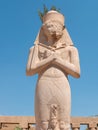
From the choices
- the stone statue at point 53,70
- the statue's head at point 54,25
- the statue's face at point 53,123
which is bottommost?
the statue's face at point 53,123

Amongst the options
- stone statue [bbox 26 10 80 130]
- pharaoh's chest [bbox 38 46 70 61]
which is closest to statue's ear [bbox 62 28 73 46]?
stone statue [bbox 26 10 80 130]

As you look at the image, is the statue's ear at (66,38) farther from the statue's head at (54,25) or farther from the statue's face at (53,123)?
the statue's face at (53,123)

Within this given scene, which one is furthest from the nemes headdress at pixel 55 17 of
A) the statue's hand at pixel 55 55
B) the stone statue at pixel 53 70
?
the statue's hand at pixel 55 55

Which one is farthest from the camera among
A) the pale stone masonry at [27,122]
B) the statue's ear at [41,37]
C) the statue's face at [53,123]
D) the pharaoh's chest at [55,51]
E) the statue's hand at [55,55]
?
the pale stone masonry at [27,122]

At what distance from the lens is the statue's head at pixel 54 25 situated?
940 cm

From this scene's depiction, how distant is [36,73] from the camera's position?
9320 millimetres

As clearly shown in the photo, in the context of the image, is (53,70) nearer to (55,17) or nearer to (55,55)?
(55,55)

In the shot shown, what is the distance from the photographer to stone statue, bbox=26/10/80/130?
8688 millimetres

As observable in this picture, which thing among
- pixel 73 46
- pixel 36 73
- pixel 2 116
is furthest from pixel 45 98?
pixel 2 116

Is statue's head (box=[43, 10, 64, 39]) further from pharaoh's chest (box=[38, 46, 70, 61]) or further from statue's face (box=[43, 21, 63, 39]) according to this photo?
pharaoh's chest (box=[38, 46, 70, 61])

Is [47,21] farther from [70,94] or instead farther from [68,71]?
[70,94]

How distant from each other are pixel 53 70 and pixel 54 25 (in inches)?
49.0

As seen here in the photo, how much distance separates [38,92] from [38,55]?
1.09 meters

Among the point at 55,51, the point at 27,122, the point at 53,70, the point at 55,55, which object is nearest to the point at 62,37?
the point at 55,51
